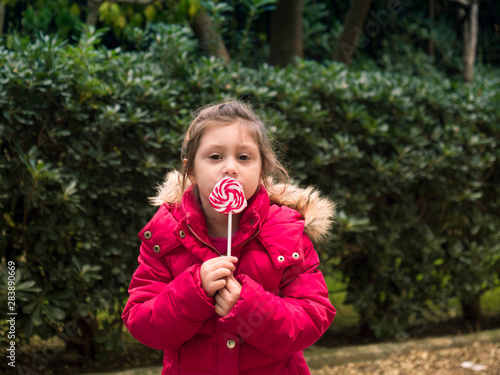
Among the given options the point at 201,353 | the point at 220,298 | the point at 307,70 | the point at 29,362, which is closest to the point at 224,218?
the point at 220,298

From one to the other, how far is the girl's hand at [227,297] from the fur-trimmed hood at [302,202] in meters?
0.44

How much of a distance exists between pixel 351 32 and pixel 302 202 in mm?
4425

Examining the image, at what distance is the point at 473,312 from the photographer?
5043 millimetres

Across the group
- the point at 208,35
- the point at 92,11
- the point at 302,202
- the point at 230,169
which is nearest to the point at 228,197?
the point at 230,169

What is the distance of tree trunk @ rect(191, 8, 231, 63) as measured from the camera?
16.5 ft

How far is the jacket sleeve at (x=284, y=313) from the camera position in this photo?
5.57ft

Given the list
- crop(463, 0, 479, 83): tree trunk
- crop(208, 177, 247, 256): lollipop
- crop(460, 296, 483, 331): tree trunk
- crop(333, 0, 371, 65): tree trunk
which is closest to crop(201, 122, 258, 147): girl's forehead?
crop(208, 177, 247, 256): lollipop

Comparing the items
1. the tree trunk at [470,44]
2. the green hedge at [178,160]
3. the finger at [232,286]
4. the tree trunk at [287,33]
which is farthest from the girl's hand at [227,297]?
the tree trunk at [470,44]

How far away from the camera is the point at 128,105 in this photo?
11.1 feet

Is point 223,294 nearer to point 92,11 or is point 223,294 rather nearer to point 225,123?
point 225,123

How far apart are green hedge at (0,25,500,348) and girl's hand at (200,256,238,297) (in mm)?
1708

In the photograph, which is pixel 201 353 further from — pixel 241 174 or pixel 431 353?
pixel 431 353

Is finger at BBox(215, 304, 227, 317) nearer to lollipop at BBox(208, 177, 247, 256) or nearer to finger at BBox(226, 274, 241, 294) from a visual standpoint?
finger at BBox(226, 274, 241, 294)

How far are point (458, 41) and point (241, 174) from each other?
245 inches
